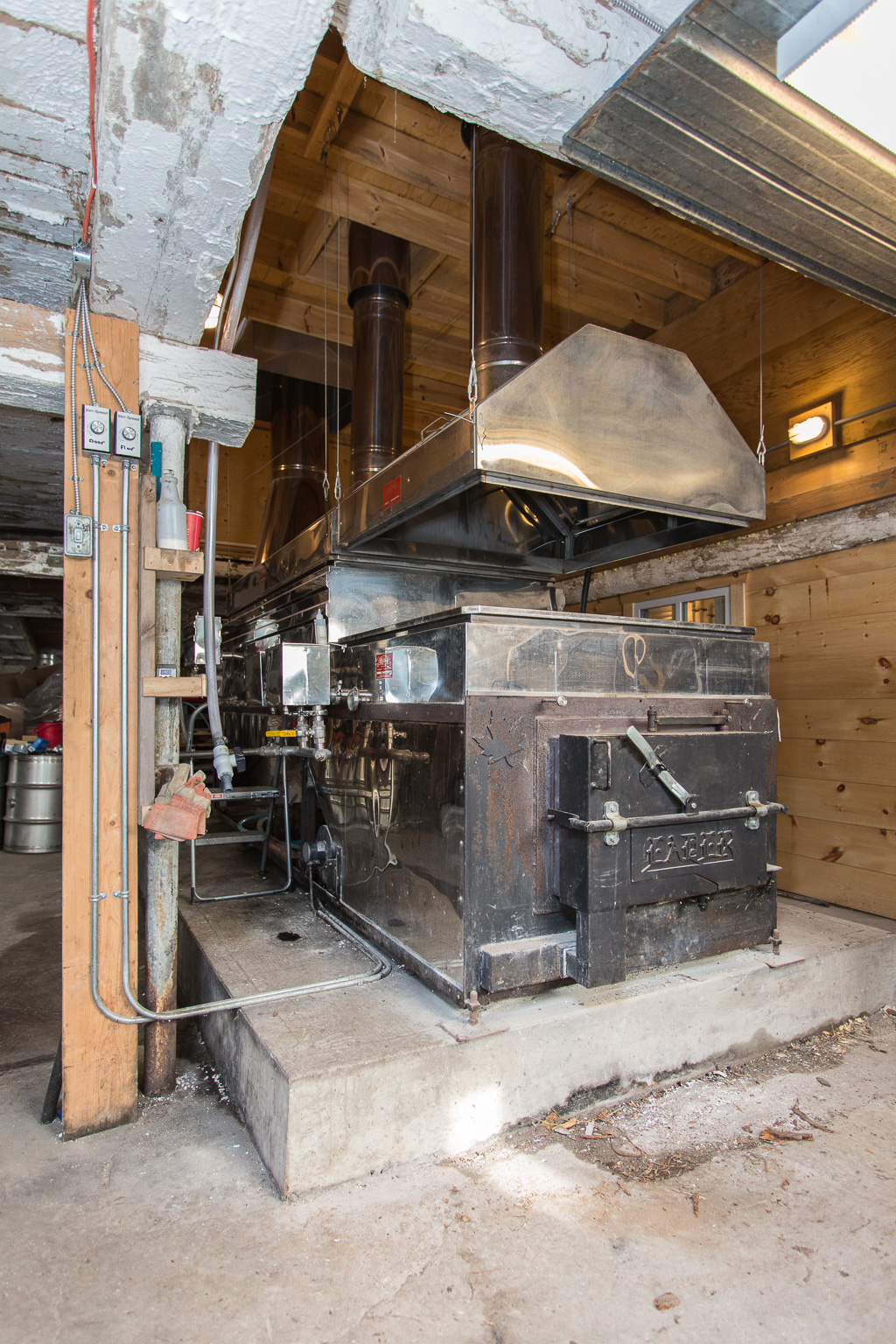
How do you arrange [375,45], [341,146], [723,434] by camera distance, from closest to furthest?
1. [375,45]
2. [723,434]
3. [341,146]

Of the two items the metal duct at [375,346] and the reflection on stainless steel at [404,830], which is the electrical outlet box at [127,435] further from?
the metal duct at [375,346]

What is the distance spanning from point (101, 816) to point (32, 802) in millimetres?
3667

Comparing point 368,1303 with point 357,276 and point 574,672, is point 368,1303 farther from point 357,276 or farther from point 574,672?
point 357,276

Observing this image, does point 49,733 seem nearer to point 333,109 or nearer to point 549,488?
point 333,109

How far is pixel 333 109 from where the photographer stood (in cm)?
249

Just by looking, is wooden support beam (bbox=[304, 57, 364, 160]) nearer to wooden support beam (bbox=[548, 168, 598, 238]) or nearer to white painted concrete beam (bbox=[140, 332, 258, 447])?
wooden support beam (bbox=[548, 168, 598, 238])

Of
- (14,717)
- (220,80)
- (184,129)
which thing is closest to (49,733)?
(14,717)

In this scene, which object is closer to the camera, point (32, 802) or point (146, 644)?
point (146, 644)

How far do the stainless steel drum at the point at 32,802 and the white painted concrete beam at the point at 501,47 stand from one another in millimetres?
4669

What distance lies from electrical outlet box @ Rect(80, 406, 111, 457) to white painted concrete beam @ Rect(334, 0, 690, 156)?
0.92 metres

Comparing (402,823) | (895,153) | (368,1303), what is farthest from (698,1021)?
(895,153)

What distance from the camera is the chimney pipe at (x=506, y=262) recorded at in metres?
2.15

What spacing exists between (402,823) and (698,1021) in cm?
94

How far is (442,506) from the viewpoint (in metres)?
2.31
